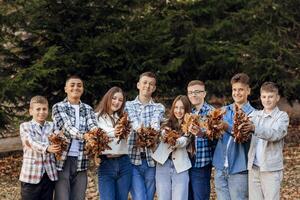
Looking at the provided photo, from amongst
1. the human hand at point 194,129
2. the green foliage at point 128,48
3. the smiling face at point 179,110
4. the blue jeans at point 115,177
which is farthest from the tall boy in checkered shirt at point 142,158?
the green foliage at point 128,48

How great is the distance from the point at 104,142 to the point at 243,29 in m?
9.76

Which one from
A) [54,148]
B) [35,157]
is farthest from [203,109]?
[35,157]

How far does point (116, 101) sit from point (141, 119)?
1.23ft

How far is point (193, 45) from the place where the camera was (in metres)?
14.0

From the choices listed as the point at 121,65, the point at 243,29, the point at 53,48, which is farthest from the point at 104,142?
the point at 243,29

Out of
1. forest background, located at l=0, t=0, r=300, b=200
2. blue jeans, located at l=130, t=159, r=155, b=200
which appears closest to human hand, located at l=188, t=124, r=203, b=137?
blue jeans, located at l=130, t=159, r=155, b=200

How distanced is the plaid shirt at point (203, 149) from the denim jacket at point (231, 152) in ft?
0.38

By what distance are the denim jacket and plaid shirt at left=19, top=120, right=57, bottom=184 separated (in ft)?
6.20

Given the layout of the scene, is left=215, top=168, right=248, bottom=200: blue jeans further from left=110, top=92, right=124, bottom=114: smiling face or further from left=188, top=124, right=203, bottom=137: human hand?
left=110, top=92, right=124, bottom=114: smiling face

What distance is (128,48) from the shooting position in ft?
40.6

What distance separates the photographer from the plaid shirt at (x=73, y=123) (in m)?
6.21

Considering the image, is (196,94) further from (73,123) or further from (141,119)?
(73,123)

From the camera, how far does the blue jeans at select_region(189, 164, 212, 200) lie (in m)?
6.44

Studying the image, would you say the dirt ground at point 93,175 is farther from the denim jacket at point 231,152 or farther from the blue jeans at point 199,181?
the denim jacket at point 231,152
